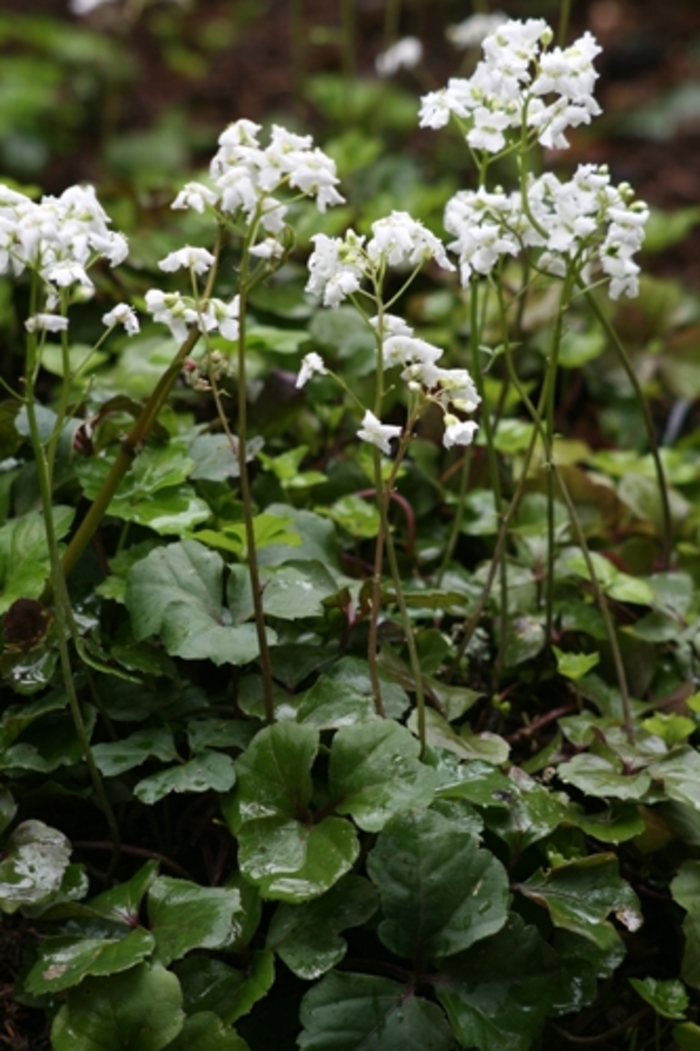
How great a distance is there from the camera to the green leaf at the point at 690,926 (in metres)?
1.58

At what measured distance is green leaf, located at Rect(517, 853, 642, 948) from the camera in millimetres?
1576

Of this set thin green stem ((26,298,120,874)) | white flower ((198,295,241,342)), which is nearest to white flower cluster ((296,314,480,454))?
white flower ((198,295,241,342))

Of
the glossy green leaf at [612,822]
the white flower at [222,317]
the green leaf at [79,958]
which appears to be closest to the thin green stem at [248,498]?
the white flower at [222,317]

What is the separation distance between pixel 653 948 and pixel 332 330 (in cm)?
135

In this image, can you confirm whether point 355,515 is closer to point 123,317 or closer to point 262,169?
point 123,317

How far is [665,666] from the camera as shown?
2125 mm

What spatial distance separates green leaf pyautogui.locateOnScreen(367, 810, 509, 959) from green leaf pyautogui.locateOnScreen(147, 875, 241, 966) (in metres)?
0.20

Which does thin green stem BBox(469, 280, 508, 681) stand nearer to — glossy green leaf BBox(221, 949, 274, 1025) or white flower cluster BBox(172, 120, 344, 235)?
white flower cluster BBox(172, 120, 344, 235)

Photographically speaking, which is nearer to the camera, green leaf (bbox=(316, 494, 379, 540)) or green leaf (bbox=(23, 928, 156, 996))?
green leaf (bbox=(23, 928, 156, 996))

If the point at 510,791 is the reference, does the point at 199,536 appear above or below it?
above

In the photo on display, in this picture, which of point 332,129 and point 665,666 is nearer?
point 665,666

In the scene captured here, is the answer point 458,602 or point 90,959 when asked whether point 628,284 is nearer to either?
point 458,602

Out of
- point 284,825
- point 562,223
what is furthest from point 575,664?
point 562,223

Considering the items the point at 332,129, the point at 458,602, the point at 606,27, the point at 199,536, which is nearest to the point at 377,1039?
the point at 458,602
